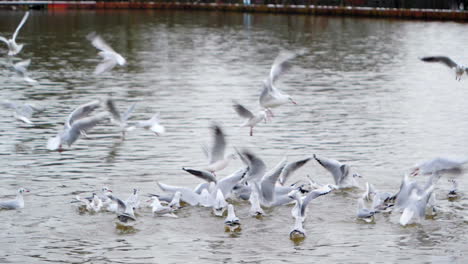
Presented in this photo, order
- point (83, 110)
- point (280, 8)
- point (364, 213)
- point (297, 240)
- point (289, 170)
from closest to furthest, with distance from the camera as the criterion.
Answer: point (297, 240) → point (364, 213) → point (289, 170) → point (83, 110) → point (280, 8)

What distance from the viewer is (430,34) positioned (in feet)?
121

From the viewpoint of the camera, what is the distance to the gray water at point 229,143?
29.3ft

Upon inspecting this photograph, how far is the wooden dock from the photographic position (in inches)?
1927

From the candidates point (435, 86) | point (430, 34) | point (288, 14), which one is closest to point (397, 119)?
point (435, 86)

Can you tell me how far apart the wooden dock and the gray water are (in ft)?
57.0

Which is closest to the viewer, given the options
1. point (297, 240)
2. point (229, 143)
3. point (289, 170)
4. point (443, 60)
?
point (297, 240)

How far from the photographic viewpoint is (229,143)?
13.8 m

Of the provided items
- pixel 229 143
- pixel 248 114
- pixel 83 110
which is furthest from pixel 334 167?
pixel 229 143

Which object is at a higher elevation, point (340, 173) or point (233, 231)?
point (340, 173)

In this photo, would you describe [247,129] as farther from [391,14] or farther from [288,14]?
[288,14]

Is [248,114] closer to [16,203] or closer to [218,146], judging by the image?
[218,146]

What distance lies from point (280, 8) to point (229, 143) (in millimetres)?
44421

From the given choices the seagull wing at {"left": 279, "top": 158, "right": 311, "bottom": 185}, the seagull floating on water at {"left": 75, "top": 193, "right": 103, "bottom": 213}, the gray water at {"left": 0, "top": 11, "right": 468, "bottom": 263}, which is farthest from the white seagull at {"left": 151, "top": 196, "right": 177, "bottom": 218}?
the seagull wing at {"left": 279, "top": 158, "right": 311, "bottom": 185}

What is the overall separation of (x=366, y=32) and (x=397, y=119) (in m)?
22.9
